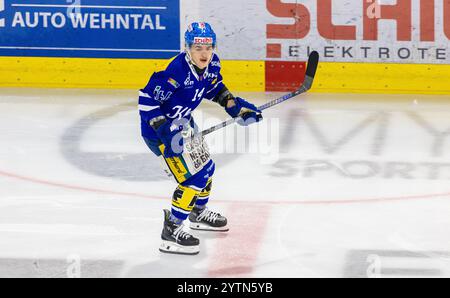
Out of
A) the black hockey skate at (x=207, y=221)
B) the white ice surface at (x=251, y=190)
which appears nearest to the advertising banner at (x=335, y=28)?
the white ice surface at (x=251, y=190)

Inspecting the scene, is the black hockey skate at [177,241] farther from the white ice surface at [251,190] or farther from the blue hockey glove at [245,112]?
the blue hockey glove at [245,112]

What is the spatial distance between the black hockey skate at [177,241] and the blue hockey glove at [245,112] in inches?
26.6

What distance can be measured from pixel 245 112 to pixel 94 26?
504 cm

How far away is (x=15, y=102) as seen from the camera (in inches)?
386

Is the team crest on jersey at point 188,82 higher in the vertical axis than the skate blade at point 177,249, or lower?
higher

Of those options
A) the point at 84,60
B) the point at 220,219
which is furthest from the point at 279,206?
the point at 84,60

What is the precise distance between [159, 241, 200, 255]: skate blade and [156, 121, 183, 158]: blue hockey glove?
464 mm

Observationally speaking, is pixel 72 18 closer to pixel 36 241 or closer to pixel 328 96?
pixel 328 96

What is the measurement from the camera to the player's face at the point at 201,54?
5461 millimetres

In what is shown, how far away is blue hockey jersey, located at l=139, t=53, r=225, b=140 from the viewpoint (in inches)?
213

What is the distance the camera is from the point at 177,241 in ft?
18.1

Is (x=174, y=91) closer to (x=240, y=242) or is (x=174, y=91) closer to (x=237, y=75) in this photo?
(x=240, y=242)
